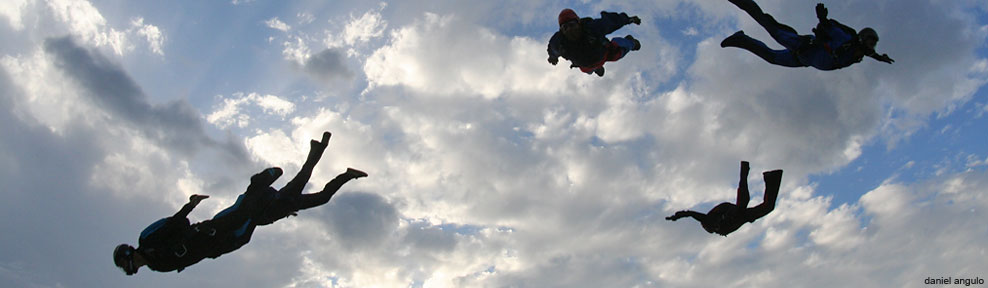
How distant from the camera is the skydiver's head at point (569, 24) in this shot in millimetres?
9602

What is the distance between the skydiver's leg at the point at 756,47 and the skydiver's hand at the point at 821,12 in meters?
1.28

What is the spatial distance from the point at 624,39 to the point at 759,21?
234cm

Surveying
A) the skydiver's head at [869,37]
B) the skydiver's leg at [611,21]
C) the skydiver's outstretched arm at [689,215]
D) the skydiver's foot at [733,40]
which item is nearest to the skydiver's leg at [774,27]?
the skydiver's foot at [733,40]

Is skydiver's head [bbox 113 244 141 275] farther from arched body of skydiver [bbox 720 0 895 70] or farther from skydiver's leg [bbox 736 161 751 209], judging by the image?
arched body of skydiver [bbox 720 0 895 70]

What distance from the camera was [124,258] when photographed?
839cm

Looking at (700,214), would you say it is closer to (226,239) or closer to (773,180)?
(773,180)

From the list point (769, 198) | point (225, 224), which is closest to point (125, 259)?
point (225, 224)

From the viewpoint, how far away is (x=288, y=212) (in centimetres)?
966

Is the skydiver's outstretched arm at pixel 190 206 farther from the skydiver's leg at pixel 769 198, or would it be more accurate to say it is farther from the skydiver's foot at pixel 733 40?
the skydiver's leg at pixel 769 198

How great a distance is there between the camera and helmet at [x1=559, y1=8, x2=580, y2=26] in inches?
378

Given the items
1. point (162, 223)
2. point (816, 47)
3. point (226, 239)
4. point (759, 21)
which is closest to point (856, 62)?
point (816, 47)

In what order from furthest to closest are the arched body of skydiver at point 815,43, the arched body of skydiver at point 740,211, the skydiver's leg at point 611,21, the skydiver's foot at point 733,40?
the arched body of skydiver at point 740,211 < the skydiver's foot at point 733,40 < the skydiver's leg at point 611,21 < the arched body of skydiver at point 815,43

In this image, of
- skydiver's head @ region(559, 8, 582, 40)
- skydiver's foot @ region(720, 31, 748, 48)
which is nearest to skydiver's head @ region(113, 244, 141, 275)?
skydiver's head @ region(559, 8, 582, 40)

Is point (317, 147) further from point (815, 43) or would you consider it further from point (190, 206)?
point (815, 43)
